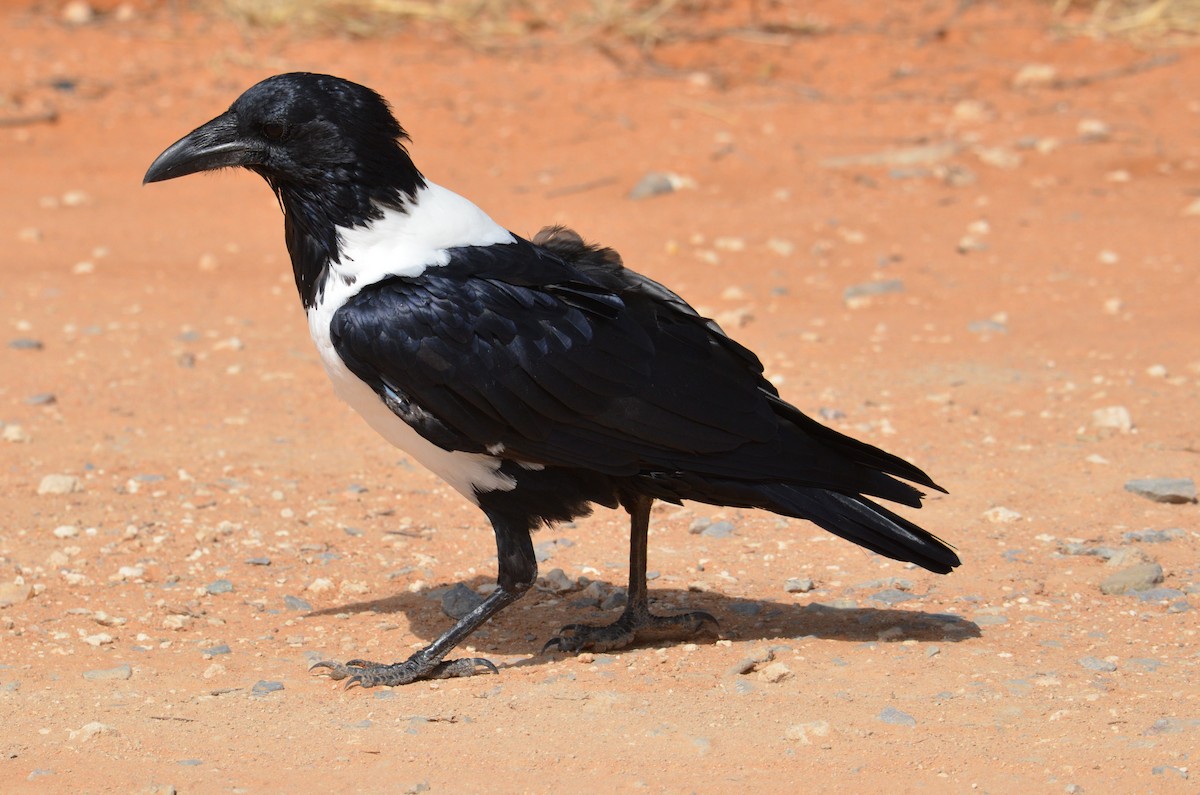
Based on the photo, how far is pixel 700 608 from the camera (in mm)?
4797

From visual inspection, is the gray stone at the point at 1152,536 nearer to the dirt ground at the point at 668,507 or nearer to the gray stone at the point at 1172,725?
the dirt ground at the point at 668,507

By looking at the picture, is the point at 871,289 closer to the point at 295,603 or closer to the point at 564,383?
A: the point at 564,383

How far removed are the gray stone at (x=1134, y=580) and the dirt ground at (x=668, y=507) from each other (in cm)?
3

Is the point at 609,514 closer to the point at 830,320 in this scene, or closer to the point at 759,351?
the point at 759,351

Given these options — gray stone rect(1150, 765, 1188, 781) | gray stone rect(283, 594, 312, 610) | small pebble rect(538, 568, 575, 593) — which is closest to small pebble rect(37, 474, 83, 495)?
gray stone rect(283, 594, 312, 610)

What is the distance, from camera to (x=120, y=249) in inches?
354

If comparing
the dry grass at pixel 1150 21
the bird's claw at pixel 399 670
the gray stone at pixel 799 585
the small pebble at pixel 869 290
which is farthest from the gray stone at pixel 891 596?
the dry grass at pixel 1150 21

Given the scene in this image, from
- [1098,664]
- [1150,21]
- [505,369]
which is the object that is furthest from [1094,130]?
[505,369]

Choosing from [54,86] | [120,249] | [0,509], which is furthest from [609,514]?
[54,86]

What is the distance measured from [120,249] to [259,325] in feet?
6.03

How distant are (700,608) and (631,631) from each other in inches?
12.6

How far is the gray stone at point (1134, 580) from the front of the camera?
4605 mm

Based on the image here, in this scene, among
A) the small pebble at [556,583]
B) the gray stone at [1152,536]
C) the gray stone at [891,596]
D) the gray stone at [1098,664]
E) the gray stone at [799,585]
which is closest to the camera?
the gray stone at [1098,664]

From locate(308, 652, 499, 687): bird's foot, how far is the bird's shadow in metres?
0.26
